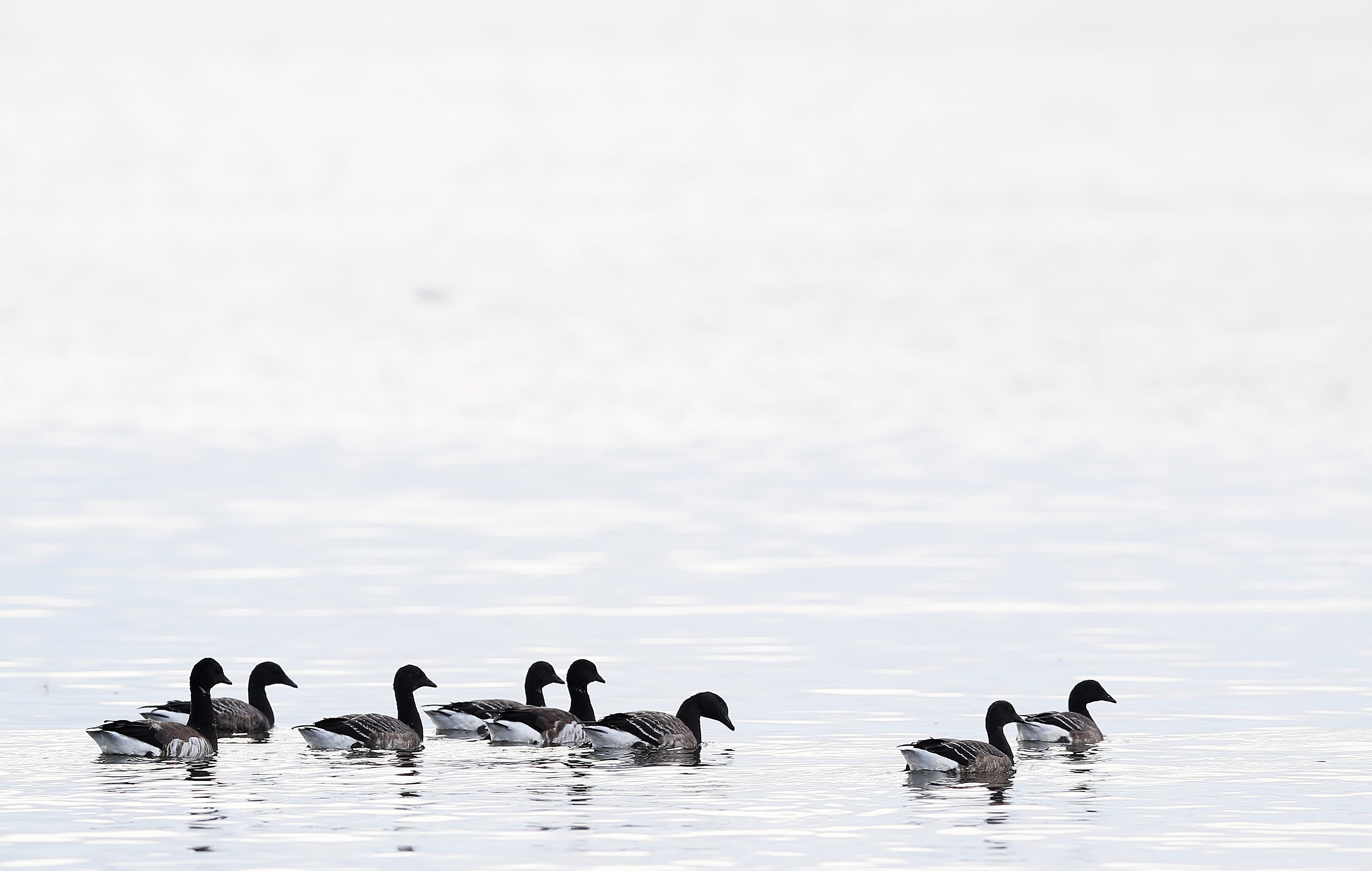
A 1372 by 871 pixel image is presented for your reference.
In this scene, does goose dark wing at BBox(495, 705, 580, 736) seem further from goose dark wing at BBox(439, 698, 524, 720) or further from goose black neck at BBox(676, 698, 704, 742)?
goose black neck at BBox(676, 698, 704, 742)

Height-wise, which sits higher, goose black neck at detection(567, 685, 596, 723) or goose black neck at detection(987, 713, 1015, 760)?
goose black neck at detection(567, 685, 596, 723)

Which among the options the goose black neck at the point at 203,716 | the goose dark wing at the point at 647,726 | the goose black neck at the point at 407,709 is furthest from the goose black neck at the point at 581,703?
the goose black neck at the point at 203,716

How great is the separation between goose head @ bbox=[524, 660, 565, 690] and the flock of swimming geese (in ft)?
0.05

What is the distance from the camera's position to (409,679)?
87.3 feet

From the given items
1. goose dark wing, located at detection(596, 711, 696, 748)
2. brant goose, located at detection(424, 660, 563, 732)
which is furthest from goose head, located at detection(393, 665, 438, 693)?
goose dark wing, located at detection(596, 711, 696, 748)

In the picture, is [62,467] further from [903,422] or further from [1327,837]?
[1327,837]

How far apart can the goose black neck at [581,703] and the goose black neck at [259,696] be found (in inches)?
134

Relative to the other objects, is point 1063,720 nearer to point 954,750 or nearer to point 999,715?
point 999,715

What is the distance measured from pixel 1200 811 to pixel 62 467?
5809 centimetres

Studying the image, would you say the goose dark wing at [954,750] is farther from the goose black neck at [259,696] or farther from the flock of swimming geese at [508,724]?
the goose black neck at [259,696]

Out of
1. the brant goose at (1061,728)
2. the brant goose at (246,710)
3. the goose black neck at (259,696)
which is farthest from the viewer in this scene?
the goose black neck at (259,696)

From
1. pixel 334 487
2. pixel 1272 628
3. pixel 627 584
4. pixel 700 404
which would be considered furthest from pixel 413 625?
pixel 700 404

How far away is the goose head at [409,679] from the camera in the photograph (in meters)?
26.5

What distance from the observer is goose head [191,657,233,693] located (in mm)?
25109
